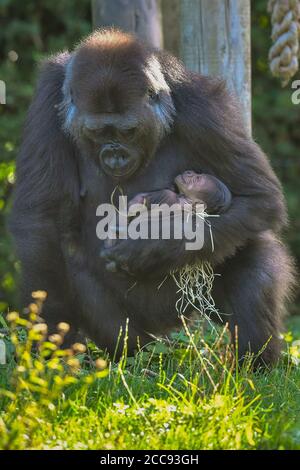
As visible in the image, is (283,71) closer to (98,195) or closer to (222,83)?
(222,83)

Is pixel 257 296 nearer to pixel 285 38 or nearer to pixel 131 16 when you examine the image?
pixel 285 38

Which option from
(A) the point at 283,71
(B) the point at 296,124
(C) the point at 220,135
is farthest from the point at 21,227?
(B) the point at 296,124

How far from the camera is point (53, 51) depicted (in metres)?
8.98

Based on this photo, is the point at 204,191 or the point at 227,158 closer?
the point at 204,191

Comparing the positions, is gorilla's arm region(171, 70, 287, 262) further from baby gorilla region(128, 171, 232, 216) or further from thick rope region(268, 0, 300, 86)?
thick rope region(268, 0, 300, 86)

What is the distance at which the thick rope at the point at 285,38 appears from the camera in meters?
5.20

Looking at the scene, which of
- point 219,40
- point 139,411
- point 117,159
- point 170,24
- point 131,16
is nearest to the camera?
point 139,411

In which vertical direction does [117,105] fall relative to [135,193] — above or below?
above

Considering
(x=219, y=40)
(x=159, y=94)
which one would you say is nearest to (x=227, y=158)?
(x=159, y=94)

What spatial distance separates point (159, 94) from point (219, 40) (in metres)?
0.82

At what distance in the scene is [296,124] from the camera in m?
10.2

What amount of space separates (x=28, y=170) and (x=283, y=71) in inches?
63.7

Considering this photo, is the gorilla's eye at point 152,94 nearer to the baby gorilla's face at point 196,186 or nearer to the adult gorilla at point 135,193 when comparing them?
the adult gorilla at point 135,193

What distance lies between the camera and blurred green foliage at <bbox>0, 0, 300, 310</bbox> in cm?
908
